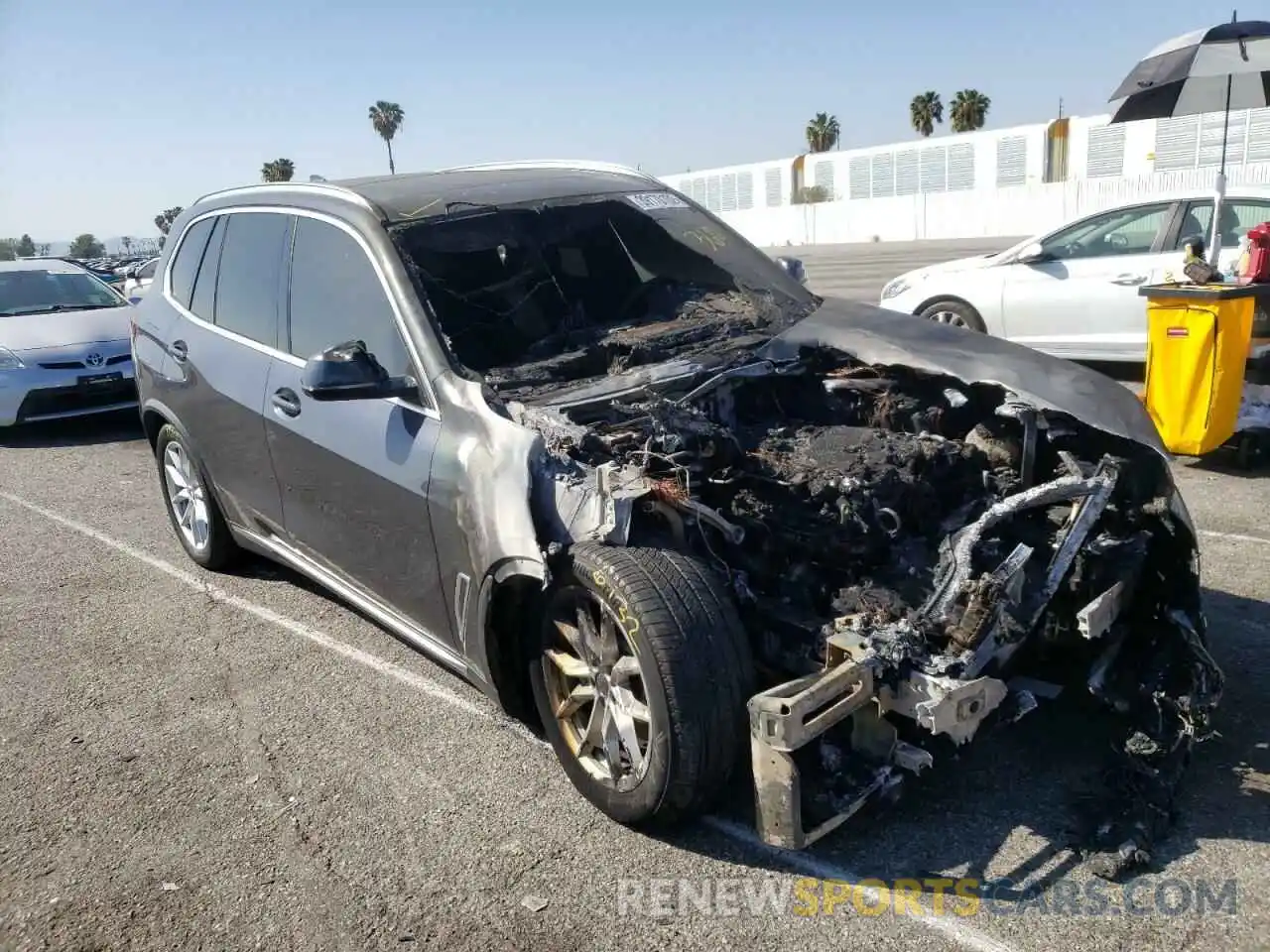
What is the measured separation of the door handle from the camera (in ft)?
13.5

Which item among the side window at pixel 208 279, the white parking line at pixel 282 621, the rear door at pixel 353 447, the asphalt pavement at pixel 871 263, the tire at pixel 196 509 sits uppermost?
the side window at pixel 208 279

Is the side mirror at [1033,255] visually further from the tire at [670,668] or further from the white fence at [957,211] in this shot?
the white fence at [957,211]

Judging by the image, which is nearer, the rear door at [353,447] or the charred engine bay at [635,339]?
the rear door at [353,447]

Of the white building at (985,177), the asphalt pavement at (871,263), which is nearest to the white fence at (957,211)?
the white building at (985,177)

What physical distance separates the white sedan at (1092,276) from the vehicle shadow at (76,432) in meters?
7.97

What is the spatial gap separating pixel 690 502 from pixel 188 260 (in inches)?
142

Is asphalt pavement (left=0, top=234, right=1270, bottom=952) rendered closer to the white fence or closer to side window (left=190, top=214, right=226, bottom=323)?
side window (left=190, top=214, right=226, bottom=323)

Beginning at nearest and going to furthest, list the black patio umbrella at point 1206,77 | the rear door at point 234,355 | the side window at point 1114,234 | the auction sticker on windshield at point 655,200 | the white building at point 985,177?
the rear door at point 234,355 < the auction sticker on windshield at point 655,200 < the black patio umbrella at point 1206,77 < the side window at point 1114,234 < the white building at point 985,177

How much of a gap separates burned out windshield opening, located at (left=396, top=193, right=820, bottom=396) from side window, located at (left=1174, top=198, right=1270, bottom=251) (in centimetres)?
522

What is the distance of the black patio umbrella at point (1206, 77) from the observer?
6.77 meters

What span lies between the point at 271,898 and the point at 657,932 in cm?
112

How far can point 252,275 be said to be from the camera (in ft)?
15.3

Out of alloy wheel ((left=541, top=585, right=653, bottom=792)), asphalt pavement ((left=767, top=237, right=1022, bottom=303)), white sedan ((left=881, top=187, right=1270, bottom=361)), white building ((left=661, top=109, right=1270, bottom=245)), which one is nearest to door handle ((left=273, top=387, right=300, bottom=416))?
alloy wheel ((left=541, top=585, right=653, bottom=792))

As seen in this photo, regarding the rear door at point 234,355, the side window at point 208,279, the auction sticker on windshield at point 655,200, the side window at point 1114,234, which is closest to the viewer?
the rear door at point 234,355
